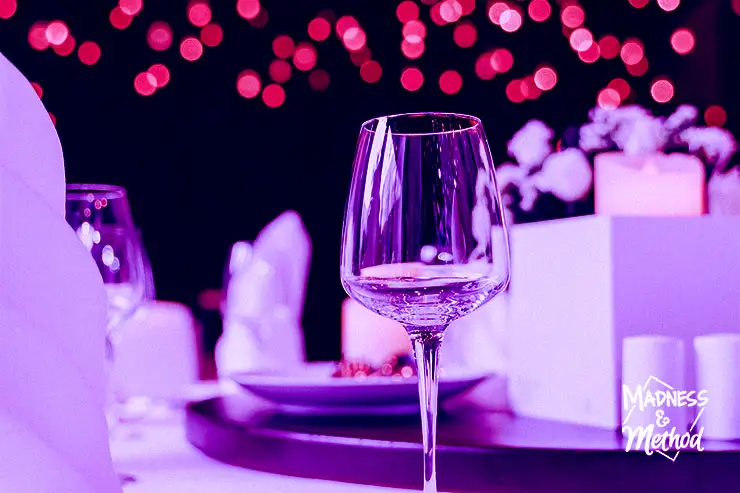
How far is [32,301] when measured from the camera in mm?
594

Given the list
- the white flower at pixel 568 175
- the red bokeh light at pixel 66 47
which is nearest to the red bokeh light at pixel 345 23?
the red bokeh light at pixel 66 47

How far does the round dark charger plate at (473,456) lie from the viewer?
0.79 metres

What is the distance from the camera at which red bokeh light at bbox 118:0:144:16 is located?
4746mm

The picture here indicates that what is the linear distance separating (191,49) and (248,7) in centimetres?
40

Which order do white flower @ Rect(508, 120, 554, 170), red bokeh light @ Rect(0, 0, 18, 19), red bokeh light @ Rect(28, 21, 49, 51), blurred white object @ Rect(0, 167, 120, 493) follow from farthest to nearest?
red bokeh light @ Rect(28, 21, 49, 51)
red bokeh light @ Rect(0, 0, 18, 19)
white flower @ Rect(508, 120, 554, 170)
blurred white object @ Rect(0, 167, 120, 493)

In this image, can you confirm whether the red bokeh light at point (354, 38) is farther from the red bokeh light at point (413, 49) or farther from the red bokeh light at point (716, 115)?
the red bokeh light at point (716, 115)

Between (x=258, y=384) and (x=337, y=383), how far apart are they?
110 mm

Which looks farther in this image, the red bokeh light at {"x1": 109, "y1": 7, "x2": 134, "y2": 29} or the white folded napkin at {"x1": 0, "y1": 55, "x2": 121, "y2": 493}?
the red bokeh light at {"x1": 109, "y1": 7, "x2": 134, "y2": 29}

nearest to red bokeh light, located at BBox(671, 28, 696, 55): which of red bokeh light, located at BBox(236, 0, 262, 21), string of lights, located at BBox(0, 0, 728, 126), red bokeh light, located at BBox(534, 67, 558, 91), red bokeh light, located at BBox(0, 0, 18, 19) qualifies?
string of lights, located at BBox(0, 0, 728, 126)

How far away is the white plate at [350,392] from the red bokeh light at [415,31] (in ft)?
13.5

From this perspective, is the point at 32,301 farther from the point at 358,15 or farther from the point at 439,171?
the point at 358,15

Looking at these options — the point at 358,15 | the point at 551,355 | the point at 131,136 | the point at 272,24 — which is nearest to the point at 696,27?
the point at 358,15

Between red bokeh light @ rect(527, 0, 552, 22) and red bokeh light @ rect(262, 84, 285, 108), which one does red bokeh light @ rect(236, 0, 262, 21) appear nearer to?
red bokeh light @ rect(262, 84, 285, 108)

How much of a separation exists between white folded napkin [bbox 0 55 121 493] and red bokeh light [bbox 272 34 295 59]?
178 inches
